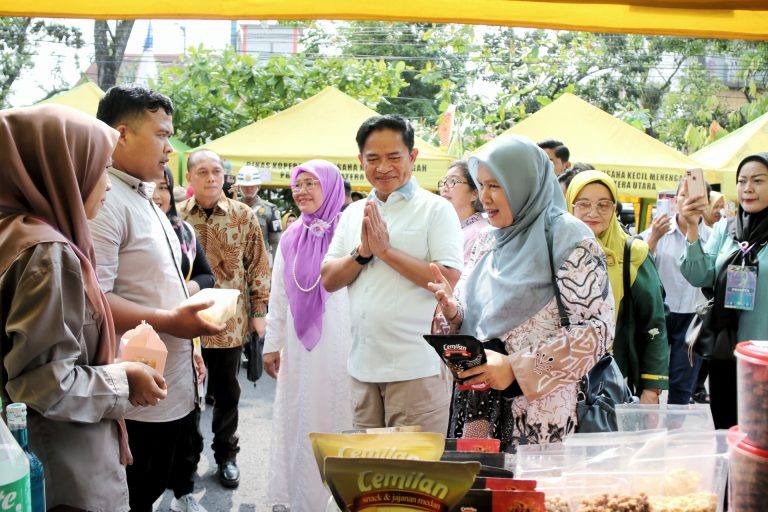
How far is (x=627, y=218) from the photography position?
775 cm

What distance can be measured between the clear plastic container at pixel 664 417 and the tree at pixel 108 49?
2382cm

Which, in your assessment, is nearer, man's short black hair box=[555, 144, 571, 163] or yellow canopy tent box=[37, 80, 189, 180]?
man's short black hair box=[555, 144, 571, 163]

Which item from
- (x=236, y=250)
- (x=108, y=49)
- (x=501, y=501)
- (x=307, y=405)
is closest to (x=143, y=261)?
(x=307, y=405)

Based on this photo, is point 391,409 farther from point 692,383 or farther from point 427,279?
point 692,383

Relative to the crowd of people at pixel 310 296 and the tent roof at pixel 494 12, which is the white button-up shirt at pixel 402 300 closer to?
the crowd of people at pixel 310 296

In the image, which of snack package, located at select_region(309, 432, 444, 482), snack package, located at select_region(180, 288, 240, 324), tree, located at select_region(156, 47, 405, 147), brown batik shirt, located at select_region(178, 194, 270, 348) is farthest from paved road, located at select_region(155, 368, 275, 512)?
tree, located at select_region(156, 47, 405, 147)

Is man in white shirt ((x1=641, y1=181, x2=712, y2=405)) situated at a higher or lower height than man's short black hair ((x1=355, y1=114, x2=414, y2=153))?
lower

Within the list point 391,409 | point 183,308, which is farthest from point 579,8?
point 391,409

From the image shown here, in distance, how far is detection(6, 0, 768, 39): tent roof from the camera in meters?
1.83

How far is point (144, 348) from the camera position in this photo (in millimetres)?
→ 2355

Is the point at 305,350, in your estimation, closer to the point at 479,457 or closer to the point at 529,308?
the point at 529,308

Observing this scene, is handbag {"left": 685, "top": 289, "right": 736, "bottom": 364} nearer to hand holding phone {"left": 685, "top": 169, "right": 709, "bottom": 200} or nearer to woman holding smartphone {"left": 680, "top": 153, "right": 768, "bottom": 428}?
woman holding smartphone {"left": 680, "top": 153, "right": 768, "bottom": 428}

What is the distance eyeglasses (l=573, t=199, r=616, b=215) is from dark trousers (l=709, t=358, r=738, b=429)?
3.84ft

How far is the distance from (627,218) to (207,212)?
452 cm
